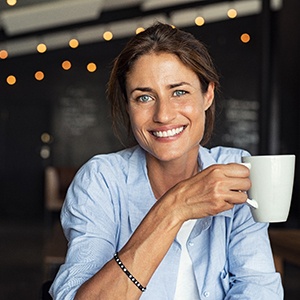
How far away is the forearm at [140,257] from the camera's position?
1.05 metres

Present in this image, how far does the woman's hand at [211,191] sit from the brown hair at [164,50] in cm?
33

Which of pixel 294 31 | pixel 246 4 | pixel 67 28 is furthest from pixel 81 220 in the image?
pixel 67 28

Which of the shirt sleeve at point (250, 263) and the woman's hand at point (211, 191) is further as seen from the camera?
the shirt sleeve at point (250, 263)

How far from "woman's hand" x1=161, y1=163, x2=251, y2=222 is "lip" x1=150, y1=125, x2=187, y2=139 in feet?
0.71

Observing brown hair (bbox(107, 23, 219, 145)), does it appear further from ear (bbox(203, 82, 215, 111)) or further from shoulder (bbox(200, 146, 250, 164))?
shoulder (bbox(200, 146, 250, 164))

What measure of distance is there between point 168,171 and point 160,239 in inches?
14.1

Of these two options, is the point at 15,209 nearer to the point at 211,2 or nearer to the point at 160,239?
the point at 211,2

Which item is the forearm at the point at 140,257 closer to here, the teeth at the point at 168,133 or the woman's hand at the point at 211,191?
the woman's hand at the point at 211,191

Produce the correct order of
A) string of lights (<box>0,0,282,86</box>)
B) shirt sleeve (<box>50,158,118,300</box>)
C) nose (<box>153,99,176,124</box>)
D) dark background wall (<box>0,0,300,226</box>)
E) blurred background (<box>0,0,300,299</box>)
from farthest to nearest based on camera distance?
dark background wall (<box>0,0,300,226</box>), string of lights (<box>0,0,282,86</box>), blurred background (<box>0,0,300,299</box>), nose (<box>153,99,176,124</box>), shirt sleeve (<box>50,158,118,300</box>)

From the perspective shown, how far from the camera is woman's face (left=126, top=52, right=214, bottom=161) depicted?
4.11ft

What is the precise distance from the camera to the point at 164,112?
1.25 m

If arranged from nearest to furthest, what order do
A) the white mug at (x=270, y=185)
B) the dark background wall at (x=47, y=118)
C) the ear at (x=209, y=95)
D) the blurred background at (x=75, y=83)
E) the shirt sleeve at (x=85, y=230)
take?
the white mug at (x=270, y=185) < the shirt sleeve at (x=85, y=230) < the ear at (x=209, y=95) < the blurred background at (x=75, y=83) < the dark background wall at (x=47, y=118)

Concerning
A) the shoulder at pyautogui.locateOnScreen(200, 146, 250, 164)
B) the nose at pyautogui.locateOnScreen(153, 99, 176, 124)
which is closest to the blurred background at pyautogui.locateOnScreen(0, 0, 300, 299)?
the shoulder at pyautogui.locateOnScreen(200, 146, 250, 164)

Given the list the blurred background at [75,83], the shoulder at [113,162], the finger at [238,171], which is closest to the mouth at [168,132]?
the shoulder at [113,162]
